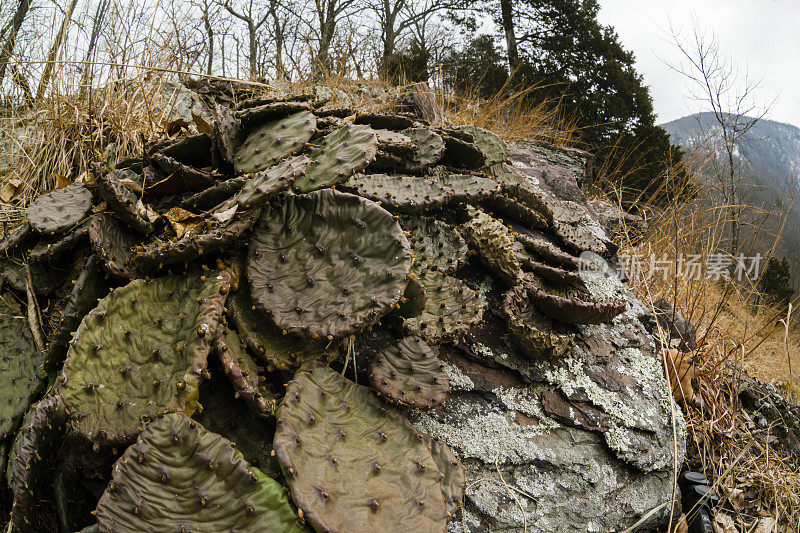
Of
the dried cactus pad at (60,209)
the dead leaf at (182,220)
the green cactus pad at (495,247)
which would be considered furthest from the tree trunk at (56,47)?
the green cactus pad at (495,247)

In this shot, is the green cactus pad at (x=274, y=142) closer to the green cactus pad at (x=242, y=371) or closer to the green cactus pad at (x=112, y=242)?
the green cactus pad at (x=112, y=242)

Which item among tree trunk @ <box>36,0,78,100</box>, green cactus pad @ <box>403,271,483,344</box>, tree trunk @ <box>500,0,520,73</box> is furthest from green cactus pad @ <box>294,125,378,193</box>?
tree trunk @ <box>500,0,520,73</box>

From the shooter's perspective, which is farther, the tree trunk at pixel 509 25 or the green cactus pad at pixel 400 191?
the tree trunk at pixel 509 25

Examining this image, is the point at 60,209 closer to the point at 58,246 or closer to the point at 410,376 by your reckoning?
the point at 58,246

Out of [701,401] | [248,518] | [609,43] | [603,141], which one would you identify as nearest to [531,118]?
[603,141]

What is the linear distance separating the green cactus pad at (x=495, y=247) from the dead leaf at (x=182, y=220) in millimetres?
1036

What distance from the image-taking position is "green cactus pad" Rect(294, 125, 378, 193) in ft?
5.21

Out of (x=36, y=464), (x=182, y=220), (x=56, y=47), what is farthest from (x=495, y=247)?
(x=56, y=47)

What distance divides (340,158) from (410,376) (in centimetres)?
78

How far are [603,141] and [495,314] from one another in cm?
642

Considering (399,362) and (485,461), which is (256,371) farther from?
(485,461)

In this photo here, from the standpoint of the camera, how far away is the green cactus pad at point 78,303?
1367 millimetres

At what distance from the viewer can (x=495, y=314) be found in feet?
6.23

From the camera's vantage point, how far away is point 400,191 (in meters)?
1.85
